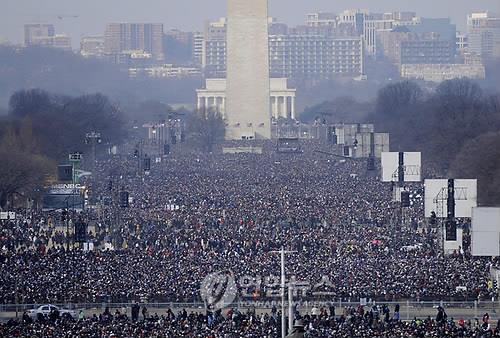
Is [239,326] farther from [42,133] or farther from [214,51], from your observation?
[214,51]

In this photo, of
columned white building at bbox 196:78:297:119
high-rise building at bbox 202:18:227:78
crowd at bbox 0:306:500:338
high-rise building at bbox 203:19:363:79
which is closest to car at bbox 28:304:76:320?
crowd at bbox 0:306:500:338

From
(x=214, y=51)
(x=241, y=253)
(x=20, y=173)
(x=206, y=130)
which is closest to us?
(x=241, y=253)

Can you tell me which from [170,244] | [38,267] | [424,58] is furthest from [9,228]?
[424,58]

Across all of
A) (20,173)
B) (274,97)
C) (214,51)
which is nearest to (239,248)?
(20,173)

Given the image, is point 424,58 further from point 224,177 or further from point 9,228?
point 9,228

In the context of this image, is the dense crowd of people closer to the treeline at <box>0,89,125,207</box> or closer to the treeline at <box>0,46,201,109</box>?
the treeline at <box>0,89,125,207</box>

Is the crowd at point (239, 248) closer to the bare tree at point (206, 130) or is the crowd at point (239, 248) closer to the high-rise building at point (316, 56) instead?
the bare tree at point (206, 130)
